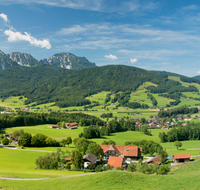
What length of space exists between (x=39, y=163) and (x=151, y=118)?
156 m

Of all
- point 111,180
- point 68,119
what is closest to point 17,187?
point 111,180

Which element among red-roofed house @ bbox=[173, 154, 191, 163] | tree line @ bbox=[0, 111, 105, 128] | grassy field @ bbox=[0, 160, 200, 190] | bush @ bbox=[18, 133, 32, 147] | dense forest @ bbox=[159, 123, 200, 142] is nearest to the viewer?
grassy field @ bbox=[0, 160, 200, 190]

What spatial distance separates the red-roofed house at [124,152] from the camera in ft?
210

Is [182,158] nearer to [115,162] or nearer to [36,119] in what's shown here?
[115,162]

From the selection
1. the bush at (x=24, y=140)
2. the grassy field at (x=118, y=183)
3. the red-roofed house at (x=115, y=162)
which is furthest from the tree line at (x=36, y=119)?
the grassy field at (x=118, y=183)

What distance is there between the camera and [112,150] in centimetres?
6650

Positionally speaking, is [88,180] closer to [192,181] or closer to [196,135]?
[192,181]

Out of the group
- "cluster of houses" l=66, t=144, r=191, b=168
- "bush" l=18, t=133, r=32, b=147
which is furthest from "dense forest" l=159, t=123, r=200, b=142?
"bush" l=18, t=133, r=32, b=147

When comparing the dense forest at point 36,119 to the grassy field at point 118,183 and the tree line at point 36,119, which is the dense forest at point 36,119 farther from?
the grassy field at point 118,183

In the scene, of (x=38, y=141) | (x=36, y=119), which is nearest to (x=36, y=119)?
(x=36, y=119)

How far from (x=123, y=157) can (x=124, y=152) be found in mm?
8302

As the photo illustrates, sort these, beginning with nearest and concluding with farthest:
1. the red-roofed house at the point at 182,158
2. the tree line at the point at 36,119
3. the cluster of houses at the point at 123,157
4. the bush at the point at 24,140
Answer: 1. the cluster of houses at the point at 123,157
2. the red-roofed house at the point at 182,158
3. the bush at the point at 24,140
4. the tree line at the point at 36,119

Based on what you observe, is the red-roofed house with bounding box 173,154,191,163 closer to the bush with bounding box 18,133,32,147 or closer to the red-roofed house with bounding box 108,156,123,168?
the red-roofed house with bounding box 108,156,123,168

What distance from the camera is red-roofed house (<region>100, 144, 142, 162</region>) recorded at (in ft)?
210
